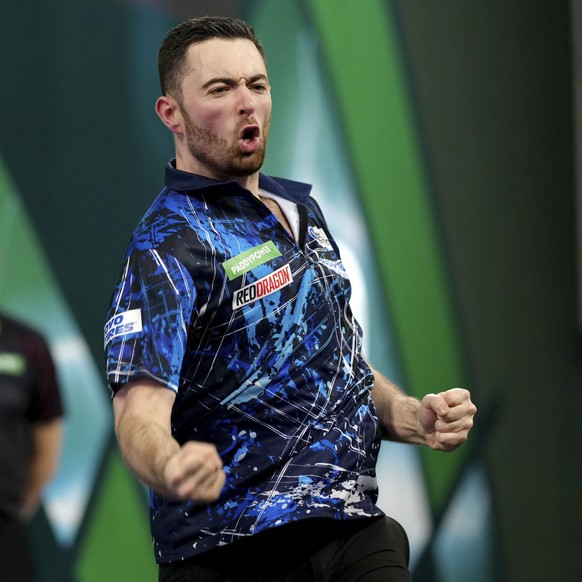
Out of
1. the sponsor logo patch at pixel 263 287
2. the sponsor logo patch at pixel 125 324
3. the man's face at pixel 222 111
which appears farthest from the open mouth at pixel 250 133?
the sponsor logo patch at pixel 125 324

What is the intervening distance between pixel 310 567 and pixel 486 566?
1.59m

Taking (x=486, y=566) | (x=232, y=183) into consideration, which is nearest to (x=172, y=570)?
(x=232, y=183)

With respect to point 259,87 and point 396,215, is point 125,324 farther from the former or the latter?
point 396,215

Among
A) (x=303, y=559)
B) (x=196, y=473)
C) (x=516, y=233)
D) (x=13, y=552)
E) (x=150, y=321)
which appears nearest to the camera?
(x=196, y=473)

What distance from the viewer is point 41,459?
2297mm

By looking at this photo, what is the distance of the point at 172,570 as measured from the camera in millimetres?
1729

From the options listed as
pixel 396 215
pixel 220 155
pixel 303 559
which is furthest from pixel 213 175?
pixel 396 215

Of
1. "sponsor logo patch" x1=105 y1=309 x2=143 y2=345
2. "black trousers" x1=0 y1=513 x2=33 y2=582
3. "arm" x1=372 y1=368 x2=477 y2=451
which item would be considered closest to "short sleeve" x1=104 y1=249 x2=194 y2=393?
"sponsor logo patch" x1=105 y1=309 x2=143 y2=345

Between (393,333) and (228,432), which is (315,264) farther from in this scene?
(393,333)

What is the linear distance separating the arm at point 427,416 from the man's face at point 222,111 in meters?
0.51

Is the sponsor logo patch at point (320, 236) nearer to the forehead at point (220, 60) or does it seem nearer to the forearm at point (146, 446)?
the forehead at point (220, 60)

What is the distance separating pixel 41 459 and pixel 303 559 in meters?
0.81

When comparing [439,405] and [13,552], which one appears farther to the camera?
[13,552]

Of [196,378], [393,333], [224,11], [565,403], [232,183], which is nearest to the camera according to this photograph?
[196,378]
